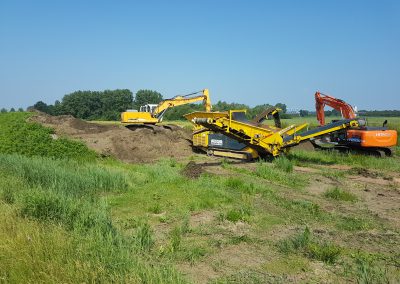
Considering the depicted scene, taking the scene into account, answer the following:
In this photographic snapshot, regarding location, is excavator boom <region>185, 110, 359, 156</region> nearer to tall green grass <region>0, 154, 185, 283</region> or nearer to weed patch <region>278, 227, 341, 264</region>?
tall green grass <region>0, 154, 185, 283</region>

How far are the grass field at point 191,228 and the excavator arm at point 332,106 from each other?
7.18 metres

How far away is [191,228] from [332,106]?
15351mm

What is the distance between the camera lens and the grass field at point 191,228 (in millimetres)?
4492

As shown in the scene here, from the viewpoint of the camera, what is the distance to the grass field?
4492 millimetres

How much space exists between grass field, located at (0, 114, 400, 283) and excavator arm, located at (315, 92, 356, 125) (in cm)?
718

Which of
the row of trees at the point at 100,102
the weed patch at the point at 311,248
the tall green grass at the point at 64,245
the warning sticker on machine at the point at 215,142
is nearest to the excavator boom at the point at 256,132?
the warning sticker on machine at the point at 215,142

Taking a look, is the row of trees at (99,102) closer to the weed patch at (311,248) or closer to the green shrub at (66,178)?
the green shrub at (66,178)

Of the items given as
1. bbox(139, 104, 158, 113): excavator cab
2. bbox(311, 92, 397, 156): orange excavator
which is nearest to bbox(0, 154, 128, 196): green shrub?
bbox(311, 92, 397, 156): orange excavator

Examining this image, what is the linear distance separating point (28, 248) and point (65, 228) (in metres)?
0.98

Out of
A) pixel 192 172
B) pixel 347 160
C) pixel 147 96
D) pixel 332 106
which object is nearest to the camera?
pixel 192 172

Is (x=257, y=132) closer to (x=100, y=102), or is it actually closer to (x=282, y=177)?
(x=282, y=177)

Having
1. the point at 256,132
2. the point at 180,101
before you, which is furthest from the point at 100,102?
the point at 256,132

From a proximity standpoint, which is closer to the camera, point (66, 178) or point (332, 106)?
point (66, 178)

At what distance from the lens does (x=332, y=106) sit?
20094mm
